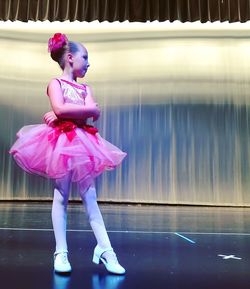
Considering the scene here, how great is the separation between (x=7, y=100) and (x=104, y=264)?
5.05 m

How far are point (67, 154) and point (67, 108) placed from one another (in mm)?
130

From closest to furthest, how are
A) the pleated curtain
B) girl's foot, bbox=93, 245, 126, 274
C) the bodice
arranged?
1. girl's foot, bbox=93, 245, 126, 274
2. the bodice
3. the pleated curtain

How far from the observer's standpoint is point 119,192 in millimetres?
5602

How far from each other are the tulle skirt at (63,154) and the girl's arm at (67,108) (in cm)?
4

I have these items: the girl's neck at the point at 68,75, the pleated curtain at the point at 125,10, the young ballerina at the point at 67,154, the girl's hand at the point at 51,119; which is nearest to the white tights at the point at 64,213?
the young ballerina at the point at 67,154

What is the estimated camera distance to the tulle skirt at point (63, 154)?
110 centimetres

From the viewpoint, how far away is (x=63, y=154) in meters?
1.09

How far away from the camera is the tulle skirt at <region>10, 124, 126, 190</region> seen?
3.60 ft

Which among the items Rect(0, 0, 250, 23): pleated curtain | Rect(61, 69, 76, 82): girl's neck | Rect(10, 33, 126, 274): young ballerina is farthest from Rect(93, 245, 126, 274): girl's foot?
Rect(0, 0, 250, 23): pleated curtain

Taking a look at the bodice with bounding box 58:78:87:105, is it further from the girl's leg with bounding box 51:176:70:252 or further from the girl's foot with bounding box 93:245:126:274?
the girl's foot with bounding box 93:245:126:274

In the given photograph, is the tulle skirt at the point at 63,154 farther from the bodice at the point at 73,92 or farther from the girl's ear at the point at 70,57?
the girl's ear at the point at 70,57

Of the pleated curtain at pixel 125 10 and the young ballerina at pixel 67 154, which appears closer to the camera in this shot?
the young ballerina at pixel 67 154

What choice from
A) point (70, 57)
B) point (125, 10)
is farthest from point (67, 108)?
point (125, 10)

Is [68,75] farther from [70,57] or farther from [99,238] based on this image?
[99,238]
